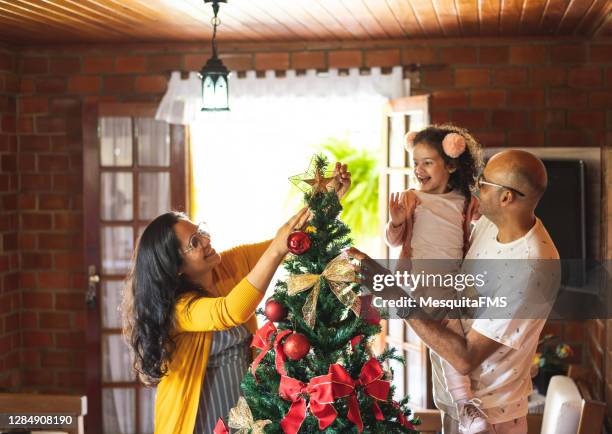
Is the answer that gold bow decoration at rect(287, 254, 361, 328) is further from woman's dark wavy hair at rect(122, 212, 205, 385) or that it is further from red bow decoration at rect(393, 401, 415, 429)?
woman's dark wavy hair at rect(122, 212, 205, 385)

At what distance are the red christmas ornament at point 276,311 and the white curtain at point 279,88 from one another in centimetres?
320

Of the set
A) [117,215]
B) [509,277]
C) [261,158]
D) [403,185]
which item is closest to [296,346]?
[509,277]

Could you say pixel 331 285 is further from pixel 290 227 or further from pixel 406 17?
pixel 406 17

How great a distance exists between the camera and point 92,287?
5113 mm

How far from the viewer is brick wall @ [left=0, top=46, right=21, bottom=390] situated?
507cm

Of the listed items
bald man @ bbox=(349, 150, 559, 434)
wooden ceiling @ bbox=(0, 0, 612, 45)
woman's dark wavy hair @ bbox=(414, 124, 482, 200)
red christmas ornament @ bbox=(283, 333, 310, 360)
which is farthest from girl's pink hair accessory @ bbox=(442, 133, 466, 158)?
wooden ceiling @ bbox=(0, 0, 612, 45)

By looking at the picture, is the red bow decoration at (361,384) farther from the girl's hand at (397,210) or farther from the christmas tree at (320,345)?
the girl's hand at (397,210)

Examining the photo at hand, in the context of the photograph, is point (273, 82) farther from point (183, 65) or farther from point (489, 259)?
point (489, 259)

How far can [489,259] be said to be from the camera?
6.91 ft

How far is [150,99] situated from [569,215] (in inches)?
106

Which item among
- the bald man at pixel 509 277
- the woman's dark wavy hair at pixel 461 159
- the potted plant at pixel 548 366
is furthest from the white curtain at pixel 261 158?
the bald man at pixel 509 277

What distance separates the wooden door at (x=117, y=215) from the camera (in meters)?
5.09

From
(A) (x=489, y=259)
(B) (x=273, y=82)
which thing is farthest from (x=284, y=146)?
(A) (x=489, y=259)

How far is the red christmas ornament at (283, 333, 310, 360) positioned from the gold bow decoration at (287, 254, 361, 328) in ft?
0.13
